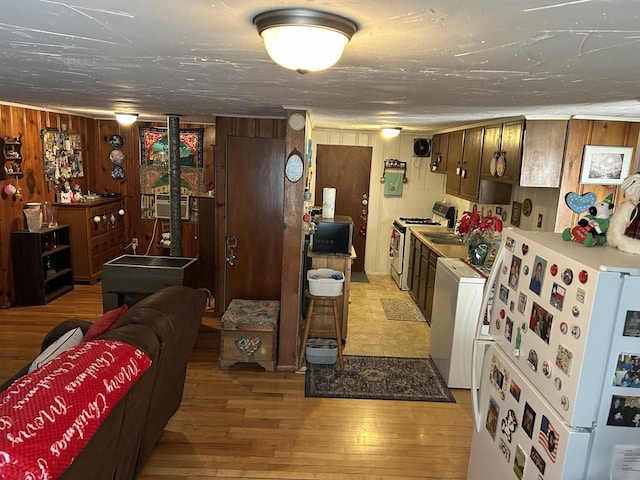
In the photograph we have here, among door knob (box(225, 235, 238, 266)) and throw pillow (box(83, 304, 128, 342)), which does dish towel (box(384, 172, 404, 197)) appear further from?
throw pillow (box(83, 304, 128, 342))

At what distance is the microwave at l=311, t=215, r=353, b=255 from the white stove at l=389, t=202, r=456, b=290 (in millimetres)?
2007

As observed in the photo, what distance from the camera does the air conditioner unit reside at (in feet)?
22.2

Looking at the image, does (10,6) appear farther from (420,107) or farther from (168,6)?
(420,107)

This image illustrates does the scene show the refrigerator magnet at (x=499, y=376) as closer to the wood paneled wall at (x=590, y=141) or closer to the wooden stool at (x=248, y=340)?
the wood paneled wall at (x=590, y=141)

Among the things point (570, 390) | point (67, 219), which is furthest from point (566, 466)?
point (67, 219)

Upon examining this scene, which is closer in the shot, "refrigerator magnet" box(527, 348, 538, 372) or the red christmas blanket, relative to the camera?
the red christmas blanket

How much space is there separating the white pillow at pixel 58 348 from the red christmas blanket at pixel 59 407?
69 centimetres

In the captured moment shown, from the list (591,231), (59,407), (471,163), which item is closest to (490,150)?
(471,163)

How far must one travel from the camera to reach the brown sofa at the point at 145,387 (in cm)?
167

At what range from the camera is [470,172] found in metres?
4.91

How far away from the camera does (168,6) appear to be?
1140mm

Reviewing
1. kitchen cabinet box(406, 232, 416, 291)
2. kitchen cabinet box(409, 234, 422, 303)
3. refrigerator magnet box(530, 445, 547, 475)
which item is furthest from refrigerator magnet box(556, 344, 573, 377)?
kitchen cabinet box(406, 232, 416, 291)

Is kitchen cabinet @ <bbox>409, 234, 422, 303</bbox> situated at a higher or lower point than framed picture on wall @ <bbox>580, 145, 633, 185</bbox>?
lower

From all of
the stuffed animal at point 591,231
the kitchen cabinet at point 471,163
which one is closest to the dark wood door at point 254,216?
the kitchen cabinet at point 471,163
